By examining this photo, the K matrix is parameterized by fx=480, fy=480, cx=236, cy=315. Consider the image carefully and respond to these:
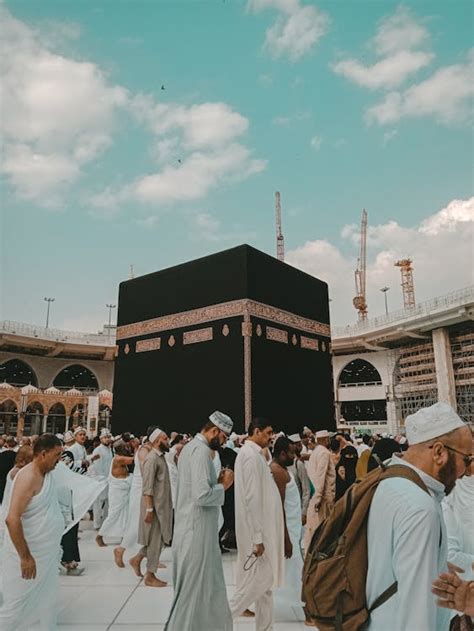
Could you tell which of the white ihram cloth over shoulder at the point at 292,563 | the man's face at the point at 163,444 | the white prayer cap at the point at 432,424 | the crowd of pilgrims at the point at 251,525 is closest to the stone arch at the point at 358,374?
the crowd of pilgrims at the point at 251,525

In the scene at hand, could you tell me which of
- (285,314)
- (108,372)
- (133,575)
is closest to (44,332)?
(108,372)

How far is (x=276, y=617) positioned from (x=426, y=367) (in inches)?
887

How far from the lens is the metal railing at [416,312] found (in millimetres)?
18938

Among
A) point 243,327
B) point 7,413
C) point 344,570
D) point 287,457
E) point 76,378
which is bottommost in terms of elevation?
point 344,570

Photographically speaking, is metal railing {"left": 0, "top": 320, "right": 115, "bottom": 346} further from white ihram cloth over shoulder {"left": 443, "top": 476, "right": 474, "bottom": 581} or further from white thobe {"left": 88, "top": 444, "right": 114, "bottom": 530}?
white ihram cloth over shoulder {"left": 443, "top": 476, "right": 474, "bottom": 581}

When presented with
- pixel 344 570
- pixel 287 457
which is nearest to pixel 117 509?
pixel 287 457

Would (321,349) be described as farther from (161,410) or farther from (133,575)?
(133,575)

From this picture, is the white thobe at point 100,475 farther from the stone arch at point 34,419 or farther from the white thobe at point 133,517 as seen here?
the stone arch at point 34,419

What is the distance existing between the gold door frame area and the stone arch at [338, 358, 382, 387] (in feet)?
55.4

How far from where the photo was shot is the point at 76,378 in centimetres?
2953

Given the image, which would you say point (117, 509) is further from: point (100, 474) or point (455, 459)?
point (455, 459)

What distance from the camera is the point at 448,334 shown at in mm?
21547

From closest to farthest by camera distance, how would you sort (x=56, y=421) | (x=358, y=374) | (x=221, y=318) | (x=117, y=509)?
(x=117, y=509), (x=221, y=318), (x=56, y=421), (x=358, y=374)

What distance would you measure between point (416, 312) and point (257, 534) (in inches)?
807
